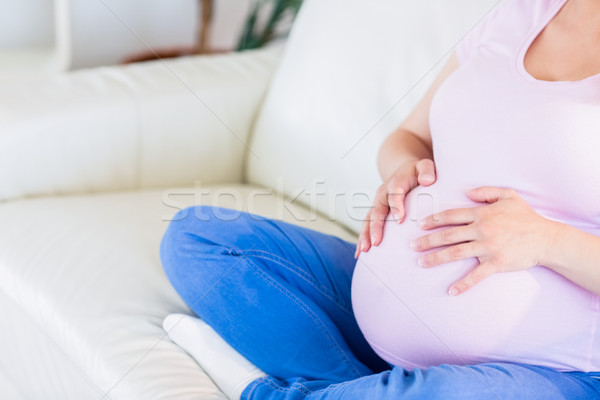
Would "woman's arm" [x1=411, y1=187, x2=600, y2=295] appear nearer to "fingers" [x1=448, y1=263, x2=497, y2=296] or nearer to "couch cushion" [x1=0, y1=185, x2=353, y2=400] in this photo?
"fingers" [x1=448, y1=263, x2=497, y2=296]

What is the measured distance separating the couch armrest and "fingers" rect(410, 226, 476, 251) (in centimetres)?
65

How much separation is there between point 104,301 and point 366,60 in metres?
0.60

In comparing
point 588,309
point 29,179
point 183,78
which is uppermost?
point 183,78

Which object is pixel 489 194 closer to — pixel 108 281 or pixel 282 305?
pixel 282 305

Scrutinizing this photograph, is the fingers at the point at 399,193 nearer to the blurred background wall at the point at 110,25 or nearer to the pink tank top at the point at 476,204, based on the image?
the pink tank top at the point at 476,204

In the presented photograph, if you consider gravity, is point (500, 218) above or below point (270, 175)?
below

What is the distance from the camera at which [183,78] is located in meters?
1.33

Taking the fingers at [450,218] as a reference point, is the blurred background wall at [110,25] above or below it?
above

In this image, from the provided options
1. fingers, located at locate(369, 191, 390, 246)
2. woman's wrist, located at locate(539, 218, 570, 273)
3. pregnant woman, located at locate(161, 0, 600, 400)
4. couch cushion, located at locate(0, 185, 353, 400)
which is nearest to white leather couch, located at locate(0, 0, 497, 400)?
couch cushion, located at locate(0, 185, 353, 400)

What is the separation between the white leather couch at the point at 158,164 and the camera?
917 mm

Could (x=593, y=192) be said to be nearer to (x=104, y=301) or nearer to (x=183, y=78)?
(x=104, y=301)

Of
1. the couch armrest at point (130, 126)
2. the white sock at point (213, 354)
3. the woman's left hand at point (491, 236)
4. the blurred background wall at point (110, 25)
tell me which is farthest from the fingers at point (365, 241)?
the blurred background wall at point (110, 25)

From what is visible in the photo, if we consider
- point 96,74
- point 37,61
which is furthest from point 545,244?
point 37,61

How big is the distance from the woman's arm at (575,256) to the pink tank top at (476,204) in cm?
2
